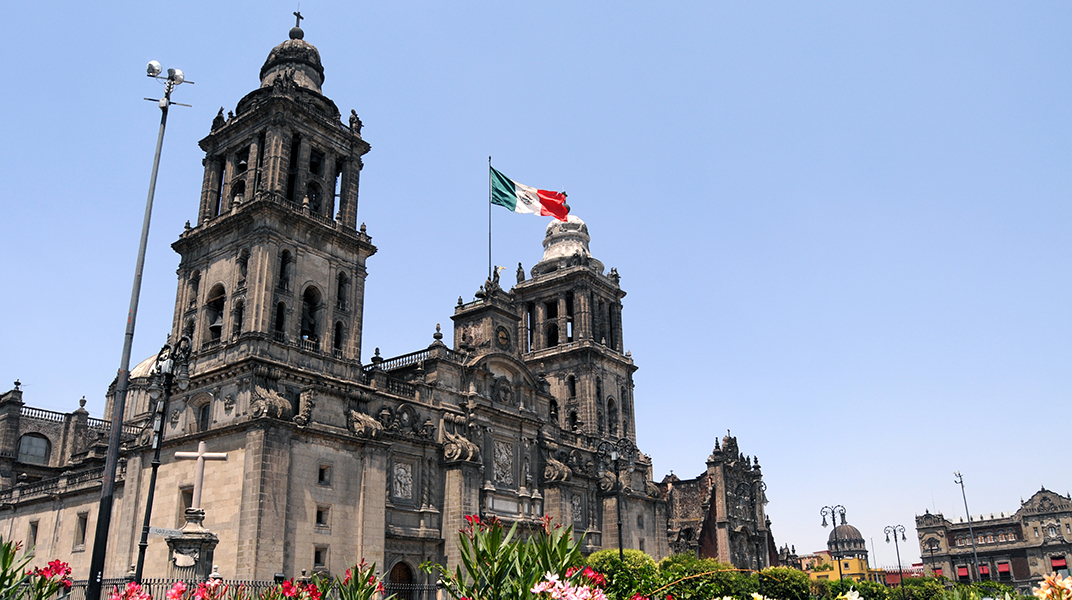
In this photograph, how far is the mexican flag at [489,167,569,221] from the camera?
52.4 metres

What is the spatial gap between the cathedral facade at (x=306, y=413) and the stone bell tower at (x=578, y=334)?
6.99m

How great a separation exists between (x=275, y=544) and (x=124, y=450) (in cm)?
1328

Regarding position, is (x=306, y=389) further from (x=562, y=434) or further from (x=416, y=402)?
(x=562, y=434)

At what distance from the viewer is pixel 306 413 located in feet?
121

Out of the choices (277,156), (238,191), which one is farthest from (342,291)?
(238,191)

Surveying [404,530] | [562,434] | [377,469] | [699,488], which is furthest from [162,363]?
[699,488]

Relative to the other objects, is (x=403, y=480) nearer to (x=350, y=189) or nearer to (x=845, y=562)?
(x=350, y=189)

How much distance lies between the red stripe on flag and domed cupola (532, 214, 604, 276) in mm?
10982

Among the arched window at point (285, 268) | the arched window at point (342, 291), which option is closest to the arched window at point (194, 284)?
the arched window at point (285, 268)

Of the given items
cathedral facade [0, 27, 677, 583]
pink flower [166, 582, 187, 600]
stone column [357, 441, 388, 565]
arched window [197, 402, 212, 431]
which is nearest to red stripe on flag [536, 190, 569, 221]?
cathedral facade [0, 27, 677, 583]

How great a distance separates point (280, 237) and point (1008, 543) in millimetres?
93583

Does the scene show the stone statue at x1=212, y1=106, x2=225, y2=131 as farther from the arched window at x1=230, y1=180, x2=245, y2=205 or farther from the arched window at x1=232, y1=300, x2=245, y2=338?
the arched window at x1=232, y1=300, x2=245, y2=338

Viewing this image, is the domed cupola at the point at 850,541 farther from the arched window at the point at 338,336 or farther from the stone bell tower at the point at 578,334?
the arched window at the point at 338,336

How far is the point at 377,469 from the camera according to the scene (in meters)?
38.9
